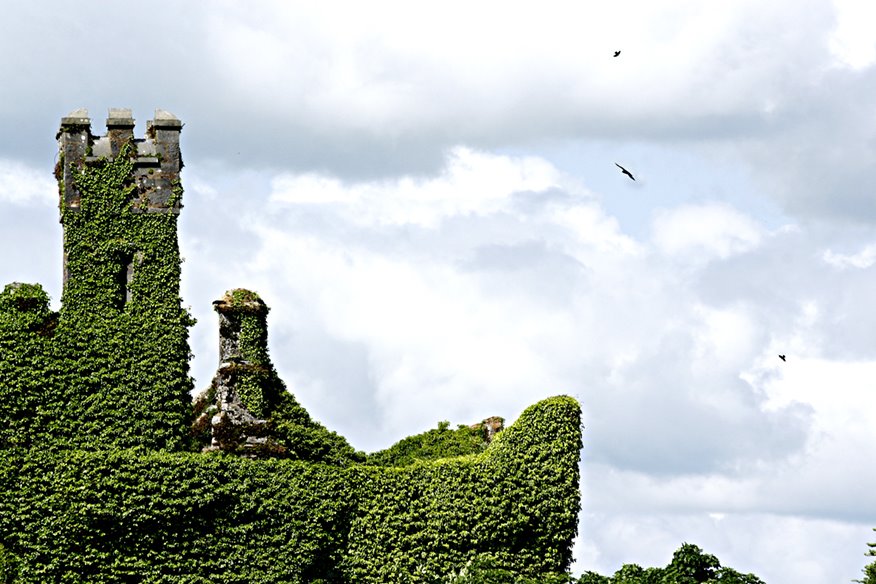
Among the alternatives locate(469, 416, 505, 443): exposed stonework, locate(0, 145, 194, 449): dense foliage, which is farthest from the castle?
locate(469, 416, 505, 443): exposed stonework

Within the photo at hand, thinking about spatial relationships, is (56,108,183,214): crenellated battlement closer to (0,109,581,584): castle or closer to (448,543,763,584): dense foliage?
(0,109,581,584): castle

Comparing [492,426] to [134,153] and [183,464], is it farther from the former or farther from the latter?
[134,153]

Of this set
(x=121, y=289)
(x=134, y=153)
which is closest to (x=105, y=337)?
(x=121, y=289)

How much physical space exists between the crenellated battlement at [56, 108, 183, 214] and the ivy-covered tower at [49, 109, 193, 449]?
3 cm

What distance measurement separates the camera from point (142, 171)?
4622 cm

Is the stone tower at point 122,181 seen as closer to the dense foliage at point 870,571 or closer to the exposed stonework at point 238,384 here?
the exposed stonework at point 238,384

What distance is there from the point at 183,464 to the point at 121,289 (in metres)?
5.03

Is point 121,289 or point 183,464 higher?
point 121,289

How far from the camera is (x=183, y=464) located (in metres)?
43.2

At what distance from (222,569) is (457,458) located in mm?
6313

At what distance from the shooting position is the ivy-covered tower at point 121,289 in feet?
145

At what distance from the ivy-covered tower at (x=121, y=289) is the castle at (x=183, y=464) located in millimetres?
40

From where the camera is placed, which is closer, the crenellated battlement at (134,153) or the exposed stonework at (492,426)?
the crenellated battlement at (134,153)

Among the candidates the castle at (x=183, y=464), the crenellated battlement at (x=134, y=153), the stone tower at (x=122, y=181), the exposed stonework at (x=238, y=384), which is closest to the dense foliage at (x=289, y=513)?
the castle at (x=183, y=464)
